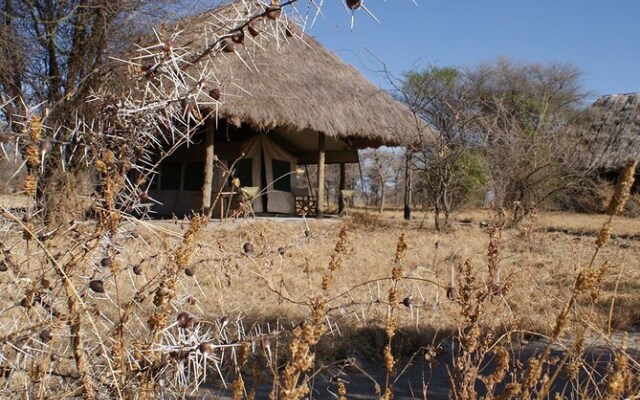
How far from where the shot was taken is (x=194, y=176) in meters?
12.2

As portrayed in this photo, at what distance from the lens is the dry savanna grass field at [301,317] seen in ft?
3.45

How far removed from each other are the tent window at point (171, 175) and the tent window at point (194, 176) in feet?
0.82

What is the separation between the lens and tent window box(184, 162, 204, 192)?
1204cm

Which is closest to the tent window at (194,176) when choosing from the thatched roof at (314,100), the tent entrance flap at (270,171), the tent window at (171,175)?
the tent window at (171,175)

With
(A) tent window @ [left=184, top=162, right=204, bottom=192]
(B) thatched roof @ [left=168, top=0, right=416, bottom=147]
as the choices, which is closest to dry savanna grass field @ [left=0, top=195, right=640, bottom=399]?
(B) thatched roof @ [left=168, top=0, right=416, bottom=147]

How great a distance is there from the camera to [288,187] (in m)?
13.2

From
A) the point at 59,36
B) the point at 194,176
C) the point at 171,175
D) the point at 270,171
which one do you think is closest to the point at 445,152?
the point at 270,171

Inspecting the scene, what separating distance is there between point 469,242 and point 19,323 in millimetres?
7784

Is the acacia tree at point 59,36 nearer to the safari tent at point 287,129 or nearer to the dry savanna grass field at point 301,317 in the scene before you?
the safari tent at point 287,129

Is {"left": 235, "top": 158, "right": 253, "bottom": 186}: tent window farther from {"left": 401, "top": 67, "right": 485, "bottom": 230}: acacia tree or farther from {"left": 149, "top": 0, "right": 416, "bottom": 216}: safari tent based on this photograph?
{"left": 401, "top": 67, "right": 485, "bottom": 230}: acacia tree

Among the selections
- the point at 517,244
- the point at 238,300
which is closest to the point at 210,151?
the point at 517,244

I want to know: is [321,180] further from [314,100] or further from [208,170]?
[208,170]

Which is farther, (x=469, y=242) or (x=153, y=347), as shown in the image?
(x=469, y=242)

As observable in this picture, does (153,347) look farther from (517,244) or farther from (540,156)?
(540,156)
